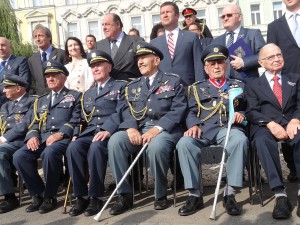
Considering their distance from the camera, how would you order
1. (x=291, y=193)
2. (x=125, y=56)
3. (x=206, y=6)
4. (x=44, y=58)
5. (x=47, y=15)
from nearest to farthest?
(x=291, y=193) < (x=125, y=56) < (x=44, y=58) < (x=206, y=6) < (x=47, y=15)

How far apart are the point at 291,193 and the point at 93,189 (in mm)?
2253

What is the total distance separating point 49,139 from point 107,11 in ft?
122

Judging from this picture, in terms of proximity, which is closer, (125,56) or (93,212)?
(93,212)

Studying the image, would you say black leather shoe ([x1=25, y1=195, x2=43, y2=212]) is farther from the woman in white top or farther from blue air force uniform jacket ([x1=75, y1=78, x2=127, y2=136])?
the woman in white top

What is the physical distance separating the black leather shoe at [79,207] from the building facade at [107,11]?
34.3 meters

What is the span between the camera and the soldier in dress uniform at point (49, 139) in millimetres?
5203

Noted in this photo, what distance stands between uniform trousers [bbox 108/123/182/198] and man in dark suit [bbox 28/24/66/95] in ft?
8.28

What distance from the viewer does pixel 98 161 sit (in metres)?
4.93

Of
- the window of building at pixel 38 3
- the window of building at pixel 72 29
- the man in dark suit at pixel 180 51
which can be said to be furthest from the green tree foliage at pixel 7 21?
the window of building at pixel 38 3

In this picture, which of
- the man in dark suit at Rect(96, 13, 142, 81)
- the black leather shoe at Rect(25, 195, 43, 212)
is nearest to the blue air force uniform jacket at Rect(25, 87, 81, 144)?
the black leather shoe at Rect(25, 195, 43, 212)

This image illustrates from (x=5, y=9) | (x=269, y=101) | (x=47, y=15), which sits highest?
(x=47, y=15)

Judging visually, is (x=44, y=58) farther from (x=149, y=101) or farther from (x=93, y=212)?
(x=93, y=212)

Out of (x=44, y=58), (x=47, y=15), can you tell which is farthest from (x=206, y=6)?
(x=44, y=58)

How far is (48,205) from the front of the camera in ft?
17.1
